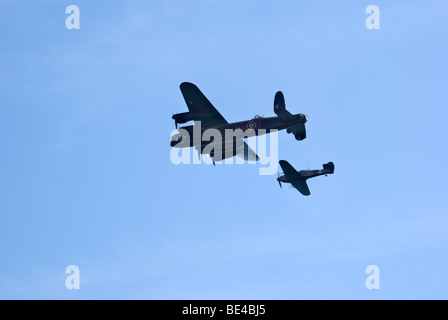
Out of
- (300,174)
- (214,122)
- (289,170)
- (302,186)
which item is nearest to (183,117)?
(214,122)

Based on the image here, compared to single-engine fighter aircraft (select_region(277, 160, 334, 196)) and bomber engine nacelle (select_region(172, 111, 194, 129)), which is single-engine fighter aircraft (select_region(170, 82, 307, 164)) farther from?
single-engine fighter aircraft (select_region(277, 160, 334, 196))

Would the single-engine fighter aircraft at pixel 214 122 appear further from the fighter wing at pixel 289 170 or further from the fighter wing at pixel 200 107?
the fighter wing at pixel 289 170

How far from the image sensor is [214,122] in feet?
263

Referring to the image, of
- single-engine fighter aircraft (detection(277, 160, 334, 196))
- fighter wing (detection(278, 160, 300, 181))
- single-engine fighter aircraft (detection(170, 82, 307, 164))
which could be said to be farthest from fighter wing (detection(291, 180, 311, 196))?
single-engine fighter aircraft (detection(170, 82, 307, 164))

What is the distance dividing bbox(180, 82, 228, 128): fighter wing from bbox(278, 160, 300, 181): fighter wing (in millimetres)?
13303

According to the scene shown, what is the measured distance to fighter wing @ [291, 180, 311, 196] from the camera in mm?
91875

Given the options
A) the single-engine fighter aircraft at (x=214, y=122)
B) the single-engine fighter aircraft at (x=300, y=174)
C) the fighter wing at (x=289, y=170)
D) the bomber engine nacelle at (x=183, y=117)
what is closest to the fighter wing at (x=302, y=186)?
the single-engine fighter aircraft at (x=300, y=174)

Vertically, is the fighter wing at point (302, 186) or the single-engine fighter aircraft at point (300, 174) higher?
the single-engine fighter aircraft at point (300, 174)

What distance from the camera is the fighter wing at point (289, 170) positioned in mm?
91062

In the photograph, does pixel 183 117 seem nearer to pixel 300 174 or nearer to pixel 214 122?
pixel 214 122
